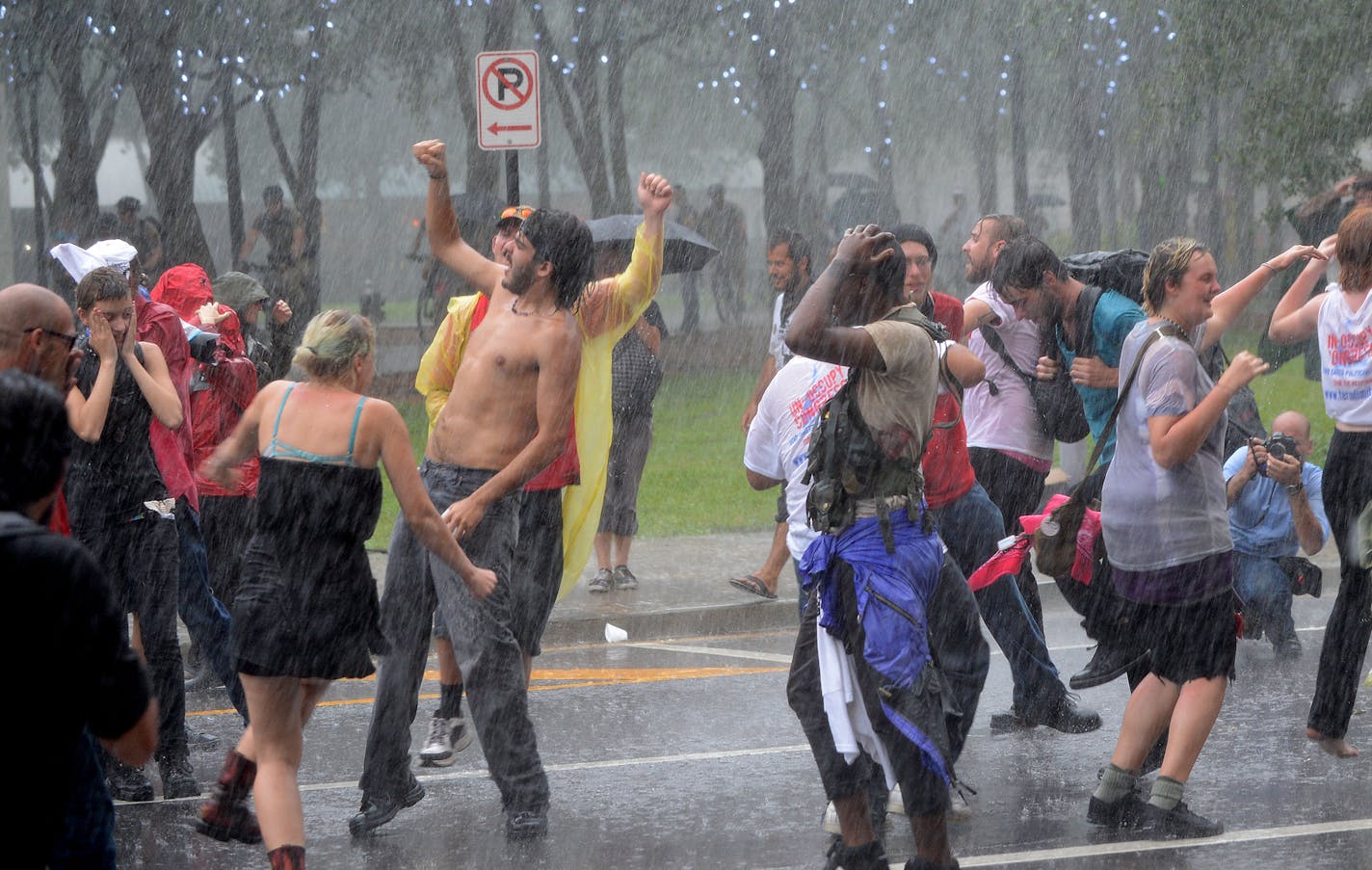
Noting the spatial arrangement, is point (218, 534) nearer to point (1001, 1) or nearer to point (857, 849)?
point (857, 849)

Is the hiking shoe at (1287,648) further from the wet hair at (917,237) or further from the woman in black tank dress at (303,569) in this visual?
the woman in black tank dress at (303,569)

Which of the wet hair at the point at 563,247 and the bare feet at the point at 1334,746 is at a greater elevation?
the wet hair at the point at 563,247

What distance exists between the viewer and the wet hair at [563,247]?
5.91m

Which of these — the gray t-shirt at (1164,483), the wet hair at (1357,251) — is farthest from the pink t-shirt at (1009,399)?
the gray t-shirt at (1164,483)

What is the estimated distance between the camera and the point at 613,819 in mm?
5910

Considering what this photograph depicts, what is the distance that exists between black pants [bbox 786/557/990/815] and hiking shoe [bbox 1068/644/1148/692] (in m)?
0.68

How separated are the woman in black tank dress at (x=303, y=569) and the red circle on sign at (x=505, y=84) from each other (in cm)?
596

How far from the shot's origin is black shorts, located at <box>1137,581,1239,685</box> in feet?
18.2

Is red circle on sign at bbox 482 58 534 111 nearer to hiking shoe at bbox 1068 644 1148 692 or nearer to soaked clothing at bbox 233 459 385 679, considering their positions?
hiking shoe at bbox 1068 644 1148 692

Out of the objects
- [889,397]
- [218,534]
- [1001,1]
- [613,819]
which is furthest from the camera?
[1001,1]

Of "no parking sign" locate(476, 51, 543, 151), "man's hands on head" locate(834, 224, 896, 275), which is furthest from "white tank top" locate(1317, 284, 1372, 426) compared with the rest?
"no parking sign" locate(476, 51, 543, 151)

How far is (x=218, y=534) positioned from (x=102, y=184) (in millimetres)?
63079

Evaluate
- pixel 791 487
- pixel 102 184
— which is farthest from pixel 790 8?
pixel 102 184

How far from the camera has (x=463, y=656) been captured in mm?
5801
